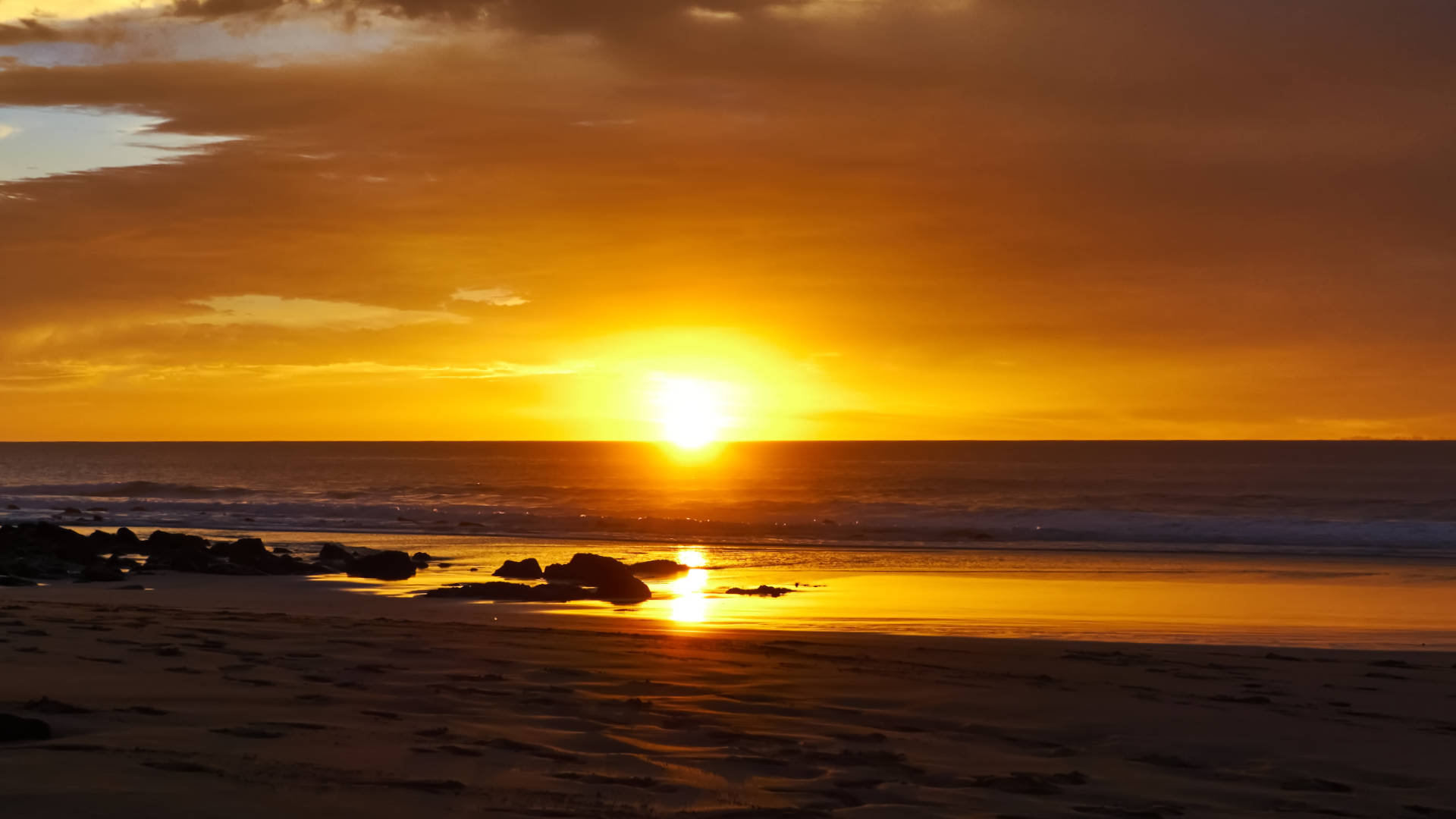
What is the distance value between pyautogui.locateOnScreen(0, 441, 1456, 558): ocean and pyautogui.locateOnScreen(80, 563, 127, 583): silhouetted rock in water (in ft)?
65.3

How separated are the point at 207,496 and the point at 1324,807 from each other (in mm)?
76498

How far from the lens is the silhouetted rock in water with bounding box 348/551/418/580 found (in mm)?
24797

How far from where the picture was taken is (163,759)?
20.3 feet

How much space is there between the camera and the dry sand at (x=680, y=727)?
6047 mm

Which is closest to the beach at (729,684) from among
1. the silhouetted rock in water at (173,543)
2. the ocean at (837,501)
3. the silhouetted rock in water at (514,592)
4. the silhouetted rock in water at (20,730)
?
the silhouetted rock in water at (20,730)

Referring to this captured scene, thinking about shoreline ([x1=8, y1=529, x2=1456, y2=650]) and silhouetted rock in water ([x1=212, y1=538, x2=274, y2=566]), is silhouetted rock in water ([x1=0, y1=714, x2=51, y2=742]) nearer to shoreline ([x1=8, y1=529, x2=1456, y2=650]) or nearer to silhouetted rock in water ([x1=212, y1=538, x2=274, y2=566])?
shoreline ([x1=8, y1=529, x2=1456, y2=650])

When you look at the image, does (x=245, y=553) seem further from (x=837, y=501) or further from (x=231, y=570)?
(x=837, y=501)

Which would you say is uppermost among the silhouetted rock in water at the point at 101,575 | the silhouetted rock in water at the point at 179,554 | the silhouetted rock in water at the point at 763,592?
the silhouetted rock in water at the point at 763,592

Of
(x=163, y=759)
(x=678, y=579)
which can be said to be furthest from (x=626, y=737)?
(x=678, y=579)

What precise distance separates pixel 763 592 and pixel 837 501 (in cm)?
4645

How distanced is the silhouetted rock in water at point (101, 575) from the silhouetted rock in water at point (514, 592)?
599 cm

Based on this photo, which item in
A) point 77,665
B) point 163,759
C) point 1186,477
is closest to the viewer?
point 163,759

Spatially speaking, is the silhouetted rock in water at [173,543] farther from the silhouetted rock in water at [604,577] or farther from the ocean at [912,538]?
the silhouetted rock in water at [604,577]

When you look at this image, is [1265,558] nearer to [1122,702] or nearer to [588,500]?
[1122,702]
